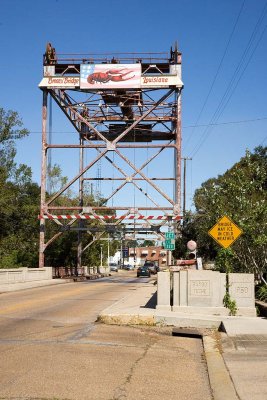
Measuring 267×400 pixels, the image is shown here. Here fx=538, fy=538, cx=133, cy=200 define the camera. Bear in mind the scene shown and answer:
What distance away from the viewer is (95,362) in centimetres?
803

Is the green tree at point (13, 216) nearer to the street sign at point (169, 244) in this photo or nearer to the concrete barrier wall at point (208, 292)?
the street sign at point (169, 244)

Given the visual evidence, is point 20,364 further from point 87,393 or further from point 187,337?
point 187,337

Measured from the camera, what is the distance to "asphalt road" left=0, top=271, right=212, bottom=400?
6453 mm

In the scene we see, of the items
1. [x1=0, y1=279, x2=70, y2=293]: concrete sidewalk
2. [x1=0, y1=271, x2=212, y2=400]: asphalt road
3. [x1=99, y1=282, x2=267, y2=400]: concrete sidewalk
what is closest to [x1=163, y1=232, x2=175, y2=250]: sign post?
[x1=0, y1=279, x2=70, y2=293]: concrete sidewalk

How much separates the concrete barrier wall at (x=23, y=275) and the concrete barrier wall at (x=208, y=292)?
15.5 meters

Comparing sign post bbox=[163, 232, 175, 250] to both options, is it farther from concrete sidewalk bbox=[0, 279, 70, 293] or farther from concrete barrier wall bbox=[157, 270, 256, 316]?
concrete barrier wall bbox=[157, 270, 256, 316]

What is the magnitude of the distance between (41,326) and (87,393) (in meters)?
6.20

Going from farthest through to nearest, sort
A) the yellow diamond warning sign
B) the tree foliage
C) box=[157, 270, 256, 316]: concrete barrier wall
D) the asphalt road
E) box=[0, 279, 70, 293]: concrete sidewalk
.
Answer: box=[0, 279, 70, 293]: concrete sidewalk → the tree foliage → the yellow diamond warning sign → box=[157, 270, 256, 316]: concrete barrier wall → the asphalt road

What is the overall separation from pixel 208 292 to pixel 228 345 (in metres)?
4.33

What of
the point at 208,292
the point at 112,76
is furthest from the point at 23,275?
the point at 208,292

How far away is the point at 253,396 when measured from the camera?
6.23 meters

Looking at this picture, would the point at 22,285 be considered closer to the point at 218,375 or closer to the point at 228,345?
the point at 228,345

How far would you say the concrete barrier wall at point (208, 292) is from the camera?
46.0 feet

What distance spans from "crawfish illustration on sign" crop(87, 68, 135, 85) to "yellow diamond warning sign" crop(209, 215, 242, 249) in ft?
80.0
